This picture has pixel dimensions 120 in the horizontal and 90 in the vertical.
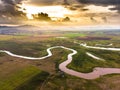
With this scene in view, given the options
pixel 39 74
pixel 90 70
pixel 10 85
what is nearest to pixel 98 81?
pixel 90 70

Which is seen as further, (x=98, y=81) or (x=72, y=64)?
(x=72, y=64)

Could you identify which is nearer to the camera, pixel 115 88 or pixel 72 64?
pixel 115 88

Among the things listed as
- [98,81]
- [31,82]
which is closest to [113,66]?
[98,81]

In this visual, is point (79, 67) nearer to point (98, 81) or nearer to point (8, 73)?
point (98, 81)

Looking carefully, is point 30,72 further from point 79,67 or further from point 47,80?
point 79,67

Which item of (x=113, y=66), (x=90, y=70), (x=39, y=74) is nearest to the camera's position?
(x=39, y=74)

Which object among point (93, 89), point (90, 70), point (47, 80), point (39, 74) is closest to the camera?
point (93, 89)

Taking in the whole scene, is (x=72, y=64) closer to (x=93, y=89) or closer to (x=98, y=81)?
(x=98, y=81)

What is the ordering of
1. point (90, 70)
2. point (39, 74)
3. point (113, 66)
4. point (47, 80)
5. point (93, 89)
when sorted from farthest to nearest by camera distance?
point (113, 66), point (90, 70), point (39, 74), point (47, 80), point (93, 89)

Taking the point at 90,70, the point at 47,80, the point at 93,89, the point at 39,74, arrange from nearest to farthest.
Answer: the point at 93,89, the point at 47,80, the point at 39,74, the point at 90,70
